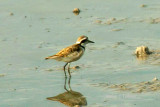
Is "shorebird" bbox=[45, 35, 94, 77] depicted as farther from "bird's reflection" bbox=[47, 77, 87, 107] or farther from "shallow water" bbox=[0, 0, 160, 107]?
"bird's reflection" bbox=[47, 77, 87, 107]

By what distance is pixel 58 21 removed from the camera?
1727 centimetres

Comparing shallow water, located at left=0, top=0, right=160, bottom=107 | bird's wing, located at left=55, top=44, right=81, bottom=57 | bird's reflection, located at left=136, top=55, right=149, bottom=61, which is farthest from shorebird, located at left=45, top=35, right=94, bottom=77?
bird's reflection, located at left=136, top=55, right=149, bottom=61

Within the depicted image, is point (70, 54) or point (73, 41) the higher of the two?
point (73, 41)

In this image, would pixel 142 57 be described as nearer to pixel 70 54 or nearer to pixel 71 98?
pixel 70 54

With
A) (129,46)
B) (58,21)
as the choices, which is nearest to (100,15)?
(58,21)

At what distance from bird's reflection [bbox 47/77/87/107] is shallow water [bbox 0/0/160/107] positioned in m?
0.12

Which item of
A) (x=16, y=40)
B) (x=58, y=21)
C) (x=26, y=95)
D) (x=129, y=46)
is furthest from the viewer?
(x=58, y=21)

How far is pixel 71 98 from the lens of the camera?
36.7 feet

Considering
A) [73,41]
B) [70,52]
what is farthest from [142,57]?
[73,41]

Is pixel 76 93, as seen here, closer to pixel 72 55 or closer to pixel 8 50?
pixel 72 55

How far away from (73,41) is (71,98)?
4275mm

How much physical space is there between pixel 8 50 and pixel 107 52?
8.80 ft

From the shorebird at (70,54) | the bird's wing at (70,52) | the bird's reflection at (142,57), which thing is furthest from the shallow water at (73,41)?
the bird's wing at (70,52)

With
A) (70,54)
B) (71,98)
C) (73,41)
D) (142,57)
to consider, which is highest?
(73,41)
